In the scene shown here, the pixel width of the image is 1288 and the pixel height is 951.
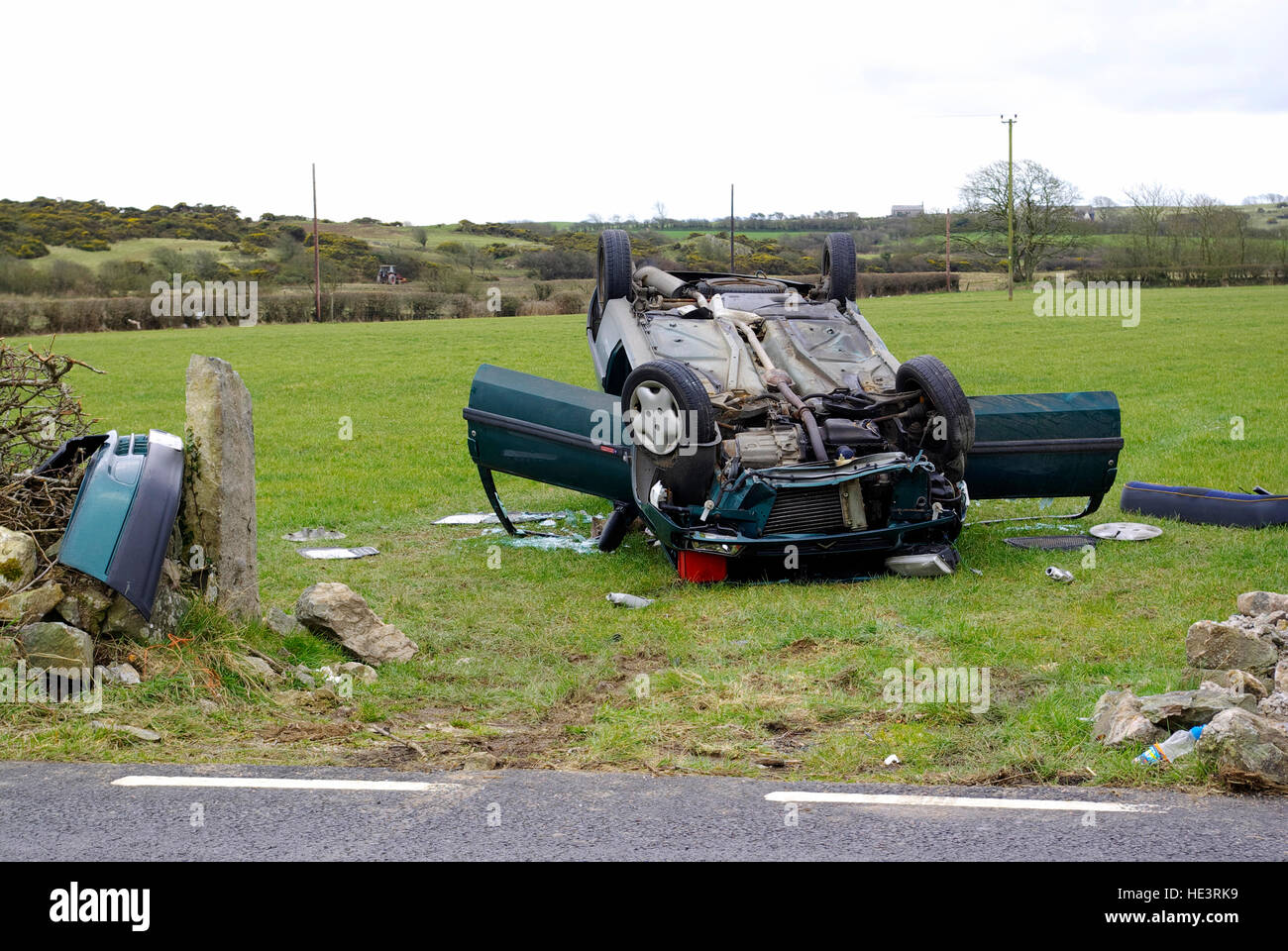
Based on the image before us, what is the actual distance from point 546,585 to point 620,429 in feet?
4.34

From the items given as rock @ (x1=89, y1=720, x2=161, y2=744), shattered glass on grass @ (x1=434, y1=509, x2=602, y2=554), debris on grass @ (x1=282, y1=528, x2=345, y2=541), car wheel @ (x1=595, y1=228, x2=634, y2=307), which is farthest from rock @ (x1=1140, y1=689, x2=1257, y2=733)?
debris on grass @ (x1=282, y1=528, x2=345, y2=541)

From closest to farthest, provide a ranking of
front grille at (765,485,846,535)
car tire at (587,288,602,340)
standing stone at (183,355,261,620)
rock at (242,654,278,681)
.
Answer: rock at (242,654,278,681) → standing stone at (183,355,261,620) → front grille at (765,485,846,535) → car tire at (587,288,602,340)

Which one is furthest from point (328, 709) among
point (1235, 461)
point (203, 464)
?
point (1235, 461)

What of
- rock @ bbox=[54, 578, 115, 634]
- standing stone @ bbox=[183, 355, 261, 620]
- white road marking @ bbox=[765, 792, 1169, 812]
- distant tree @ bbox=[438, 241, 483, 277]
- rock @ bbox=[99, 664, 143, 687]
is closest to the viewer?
white road marking @ bbox=[765, 792, 1169, 812]

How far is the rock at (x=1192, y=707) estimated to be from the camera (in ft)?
17.6

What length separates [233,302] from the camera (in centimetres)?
5647

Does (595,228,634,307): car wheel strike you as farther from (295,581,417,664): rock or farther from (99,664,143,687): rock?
(99,664,143,687): rock

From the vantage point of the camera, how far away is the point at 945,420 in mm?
9258

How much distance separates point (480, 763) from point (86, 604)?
2.32 meters

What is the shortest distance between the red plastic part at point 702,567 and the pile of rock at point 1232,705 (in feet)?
11.5

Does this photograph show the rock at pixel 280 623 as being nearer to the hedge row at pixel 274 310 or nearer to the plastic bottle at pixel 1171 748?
the plastic bottle at pixel 1171 748

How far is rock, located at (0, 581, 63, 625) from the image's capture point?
625 cm

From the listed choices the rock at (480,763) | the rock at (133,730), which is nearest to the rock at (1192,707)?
the rock at (480,763)

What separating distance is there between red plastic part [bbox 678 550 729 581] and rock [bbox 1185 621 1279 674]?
3.63 metres
